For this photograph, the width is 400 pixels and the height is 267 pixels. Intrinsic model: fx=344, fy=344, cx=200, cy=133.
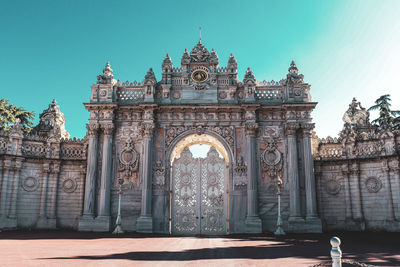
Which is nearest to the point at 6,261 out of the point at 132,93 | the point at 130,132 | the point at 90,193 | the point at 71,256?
the point at 71,256

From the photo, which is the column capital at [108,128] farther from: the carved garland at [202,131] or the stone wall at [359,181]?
the stone wall at [359,181]

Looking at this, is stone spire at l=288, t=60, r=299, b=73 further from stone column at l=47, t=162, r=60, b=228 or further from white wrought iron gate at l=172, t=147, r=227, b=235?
stone column at l=47, t=162, r=60, b=228

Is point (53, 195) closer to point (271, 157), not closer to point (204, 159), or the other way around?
point (204, 159)

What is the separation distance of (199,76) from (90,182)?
1039 cm

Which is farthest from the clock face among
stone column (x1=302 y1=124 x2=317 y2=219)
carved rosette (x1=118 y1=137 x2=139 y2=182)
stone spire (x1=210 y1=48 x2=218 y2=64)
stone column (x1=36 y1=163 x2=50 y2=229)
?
stone column (x1=36 y1=163 x2=50 y2=229)

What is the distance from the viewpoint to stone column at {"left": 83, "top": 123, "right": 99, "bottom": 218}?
22.3 m

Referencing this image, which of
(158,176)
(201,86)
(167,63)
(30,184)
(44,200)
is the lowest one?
(44,200)

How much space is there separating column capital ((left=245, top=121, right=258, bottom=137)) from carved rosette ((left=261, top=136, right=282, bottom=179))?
1059 mm

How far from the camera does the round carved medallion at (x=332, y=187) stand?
23922 mm

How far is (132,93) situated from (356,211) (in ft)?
57.0

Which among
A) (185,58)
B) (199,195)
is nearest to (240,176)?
(199,195)

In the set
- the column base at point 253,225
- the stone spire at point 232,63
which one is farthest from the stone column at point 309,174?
the stone spire at point 232,63

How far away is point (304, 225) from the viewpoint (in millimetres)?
21375

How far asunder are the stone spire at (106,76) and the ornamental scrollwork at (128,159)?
463 centimetres
